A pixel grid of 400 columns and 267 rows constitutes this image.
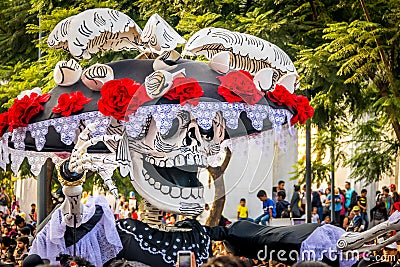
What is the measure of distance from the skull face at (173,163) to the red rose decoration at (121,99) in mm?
325

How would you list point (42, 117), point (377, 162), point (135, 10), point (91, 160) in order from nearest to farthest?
point (91, 160)
point (42, 117)
point (135, 10)
point (377, 162)

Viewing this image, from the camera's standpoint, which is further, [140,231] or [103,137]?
[140,231]

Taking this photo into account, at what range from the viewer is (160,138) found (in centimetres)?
1062

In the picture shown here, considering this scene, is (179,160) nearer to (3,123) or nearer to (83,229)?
(83,229)

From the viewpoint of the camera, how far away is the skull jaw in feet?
35.1

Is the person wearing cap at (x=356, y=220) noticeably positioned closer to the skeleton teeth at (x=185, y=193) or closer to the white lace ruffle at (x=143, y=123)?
the white lace ruffle at (x=143, y=123)

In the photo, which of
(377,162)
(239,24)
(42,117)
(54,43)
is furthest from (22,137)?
(377,162)

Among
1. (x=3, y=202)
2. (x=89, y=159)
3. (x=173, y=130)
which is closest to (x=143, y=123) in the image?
(x=173, y=130)

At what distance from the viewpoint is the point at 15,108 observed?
11.0 m

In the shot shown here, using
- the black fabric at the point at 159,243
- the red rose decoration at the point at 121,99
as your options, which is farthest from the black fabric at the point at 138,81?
the black fabric at the point at 159,243

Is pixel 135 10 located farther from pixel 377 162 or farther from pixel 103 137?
pixel 103 137

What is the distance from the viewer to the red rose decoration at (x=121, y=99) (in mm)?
10367

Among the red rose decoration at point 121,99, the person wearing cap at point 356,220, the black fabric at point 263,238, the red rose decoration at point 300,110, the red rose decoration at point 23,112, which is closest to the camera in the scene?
the red rose decoration at point 121,99

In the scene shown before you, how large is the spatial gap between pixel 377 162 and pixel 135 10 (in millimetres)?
5018
